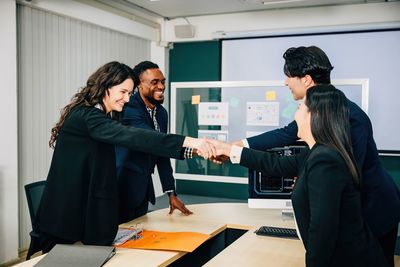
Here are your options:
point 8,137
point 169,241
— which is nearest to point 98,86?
point 169,241

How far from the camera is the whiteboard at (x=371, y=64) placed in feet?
16.2

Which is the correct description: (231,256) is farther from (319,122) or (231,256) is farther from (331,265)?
(319,122)

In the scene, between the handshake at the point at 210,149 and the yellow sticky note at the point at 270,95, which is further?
the yellow sticky note at the point at 270,95

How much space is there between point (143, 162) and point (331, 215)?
1303 millimetres

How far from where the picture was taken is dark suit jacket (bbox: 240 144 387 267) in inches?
51.5

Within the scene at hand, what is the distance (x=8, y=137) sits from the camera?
3668mm

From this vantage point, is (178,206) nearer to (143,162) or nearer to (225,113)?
(143,162)

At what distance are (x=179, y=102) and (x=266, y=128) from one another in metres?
1.12

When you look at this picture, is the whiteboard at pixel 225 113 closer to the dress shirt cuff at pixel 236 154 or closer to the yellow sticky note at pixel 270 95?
the yellow sticky note at pixel 270 95

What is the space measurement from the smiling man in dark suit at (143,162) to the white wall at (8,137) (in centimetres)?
150

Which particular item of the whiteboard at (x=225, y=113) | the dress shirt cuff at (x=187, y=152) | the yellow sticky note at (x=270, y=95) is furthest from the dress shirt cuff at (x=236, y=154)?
the yellow sticky note at (x=270, y=95)

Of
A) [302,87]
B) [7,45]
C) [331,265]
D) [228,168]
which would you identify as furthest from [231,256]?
[228,168]

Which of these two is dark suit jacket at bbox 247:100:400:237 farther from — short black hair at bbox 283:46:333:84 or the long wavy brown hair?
the long wavy brown hair

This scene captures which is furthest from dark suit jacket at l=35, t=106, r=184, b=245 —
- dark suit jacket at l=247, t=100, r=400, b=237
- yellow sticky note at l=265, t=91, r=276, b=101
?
yellow sticky note at l=265, t=91, r=276, b=101
